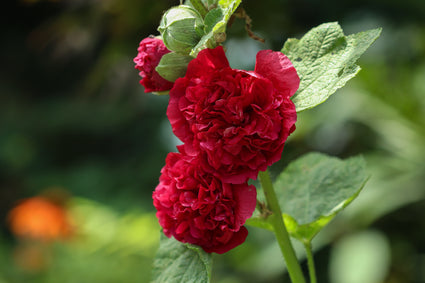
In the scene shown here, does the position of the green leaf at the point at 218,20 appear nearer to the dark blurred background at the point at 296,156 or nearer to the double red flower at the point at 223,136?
the double red flower at the point at 223,136

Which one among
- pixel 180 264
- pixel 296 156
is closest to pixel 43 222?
pixel 296 156

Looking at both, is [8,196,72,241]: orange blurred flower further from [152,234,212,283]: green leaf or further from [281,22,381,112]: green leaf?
[281,22,381,112]: green leaf

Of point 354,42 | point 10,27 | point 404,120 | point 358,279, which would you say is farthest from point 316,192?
point 10,27

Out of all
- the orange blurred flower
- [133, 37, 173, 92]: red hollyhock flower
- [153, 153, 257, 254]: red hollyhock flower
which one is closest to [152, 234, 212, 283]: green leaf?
[153, 153, 257, 254]: red hollyhock flower

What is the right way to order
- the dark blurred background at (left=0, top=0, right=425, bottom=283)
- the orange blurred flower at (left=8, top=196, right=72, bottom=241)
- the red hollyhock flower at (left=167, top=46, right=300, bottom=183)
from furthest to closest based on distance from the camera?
1. the orange blurred flower at (left=8, top=196, right=72, bottom=241)
2. the dark blurred background at (left=0, top=0, right=425, bottom=283)
3. the red hollyhock flower at (left=167, top=46, right=300, bottom=183)

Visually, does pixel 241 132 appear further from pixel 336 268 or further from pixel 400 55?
pixel 400 55

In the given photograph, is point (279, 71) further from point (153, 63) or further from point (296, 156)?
point (296, 156)

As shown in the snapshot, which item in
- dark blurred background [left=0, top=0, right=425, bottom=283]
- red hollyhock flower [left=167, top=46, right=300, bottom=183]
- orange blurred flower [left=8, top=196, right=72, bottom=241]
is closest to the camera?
red hollyhock flower [left=167, top=46, right=300, bottom=183]

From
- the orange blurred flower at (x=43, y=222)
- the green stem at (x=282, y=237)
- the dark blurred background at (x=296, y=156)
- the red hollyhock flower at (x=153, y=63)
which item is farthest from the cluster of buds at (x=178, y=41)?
the orange blurred flower at (x=43, y=222)
